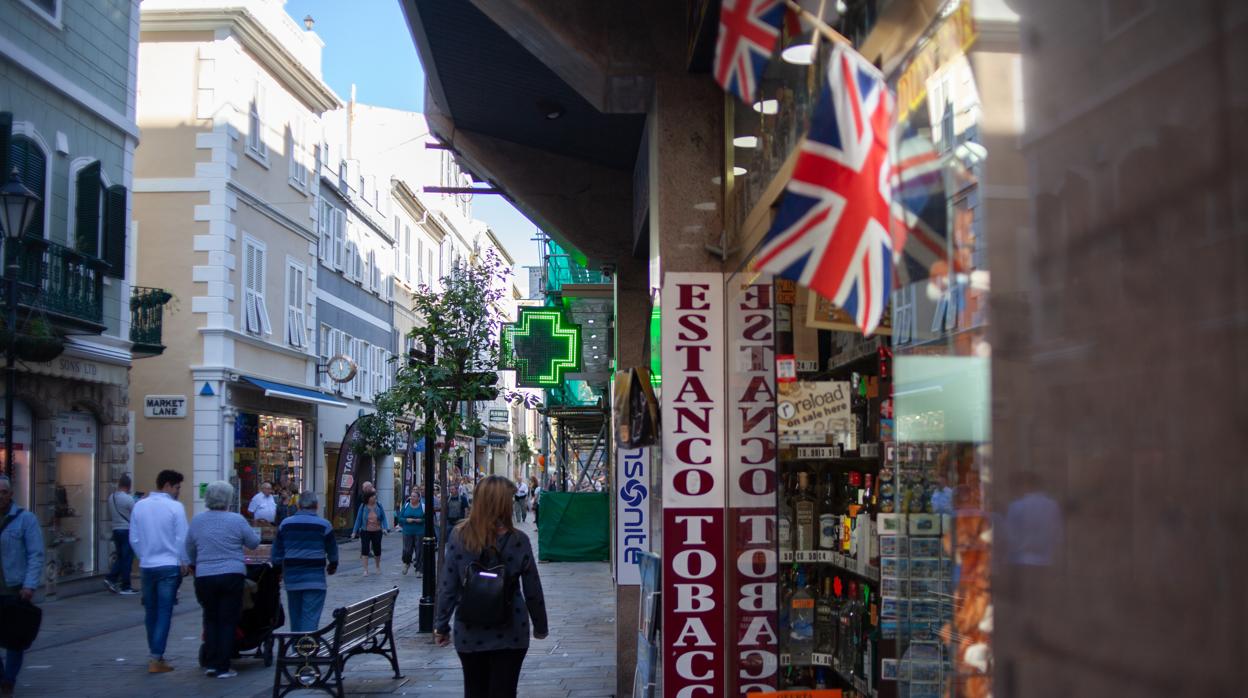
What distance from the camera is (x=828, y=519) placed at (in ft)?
20.5

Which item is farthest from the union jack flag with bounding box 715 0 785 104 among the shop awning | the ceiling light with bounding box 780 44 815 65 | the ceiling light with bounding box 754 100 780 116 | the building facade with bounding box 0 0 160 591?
A: the shop awning

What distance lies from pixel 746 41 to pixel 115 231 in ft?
67.8

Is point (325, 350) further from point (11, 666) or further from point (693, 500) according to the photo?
point (693, 500)

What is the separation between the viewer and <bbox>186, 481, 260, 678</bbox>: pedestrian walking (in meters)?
11.5

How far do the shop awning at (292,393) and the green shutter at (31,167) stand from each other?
10.2 meters

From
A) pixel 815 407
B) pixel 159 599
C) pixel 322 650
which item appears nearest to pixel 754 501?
pixel 815 407

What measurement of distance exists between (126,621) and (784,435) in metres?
13.7

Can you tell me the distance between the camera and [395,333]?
49219mm

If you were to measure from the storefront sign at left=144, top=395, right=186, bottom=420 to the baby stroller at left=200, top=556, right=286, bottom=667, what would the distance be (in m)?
16.4

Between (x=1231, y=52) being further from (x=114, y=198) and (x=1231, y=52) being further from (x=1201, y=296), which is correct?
(x=114, y=198)

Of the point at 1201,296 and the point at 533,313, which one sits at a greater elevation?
the point at 533,313

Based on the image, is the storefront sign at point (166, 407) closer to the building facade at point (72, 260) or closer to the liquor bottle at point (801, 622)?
the building facade at point (72, 260)

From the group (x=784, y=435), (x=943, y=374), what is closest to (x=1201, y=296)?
(x=943, y=374)

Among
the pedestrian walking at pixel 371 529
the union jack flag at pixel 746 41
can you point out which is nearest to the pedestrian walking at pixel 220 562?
the union jack flag at pixel 746 41
